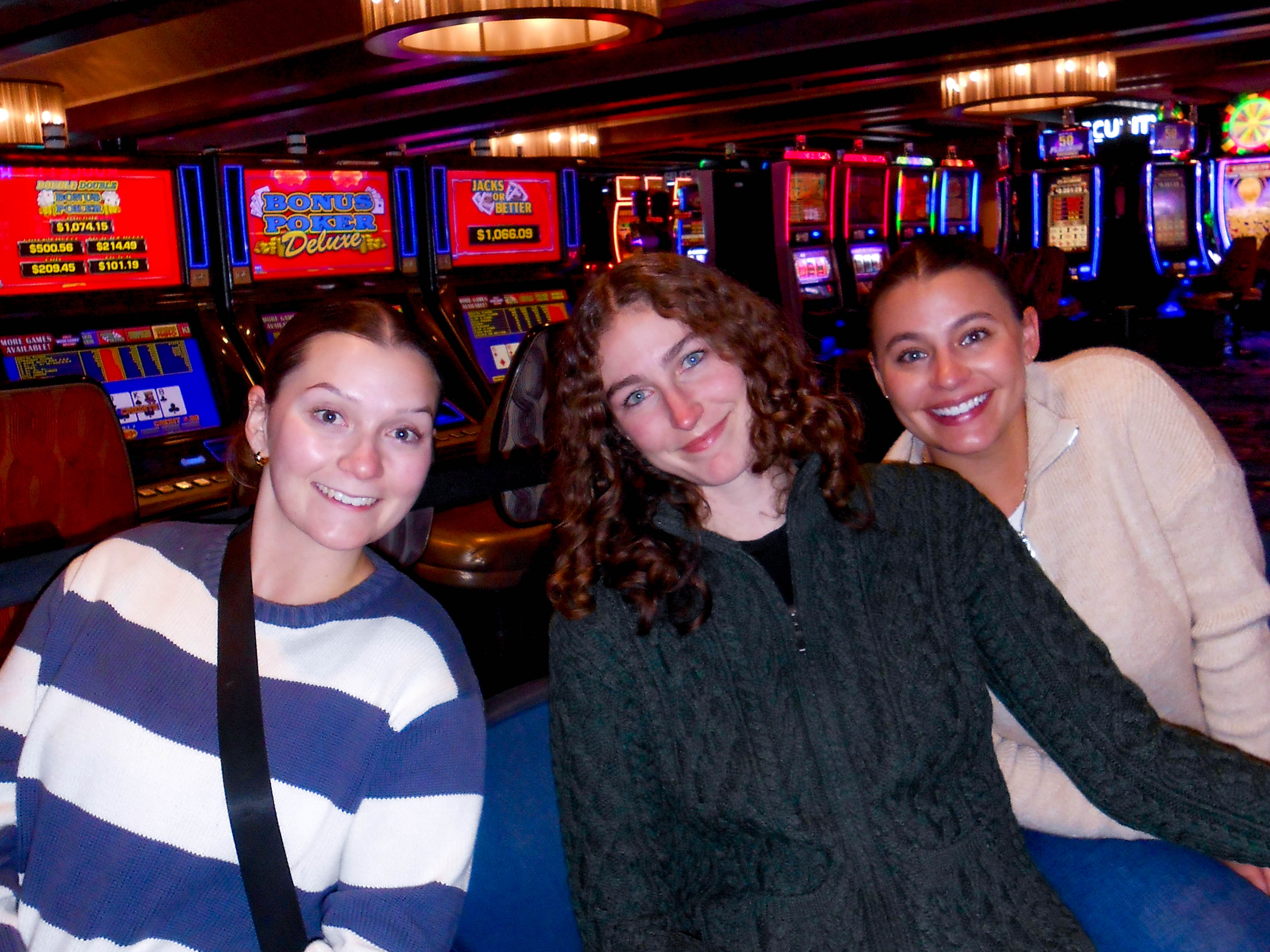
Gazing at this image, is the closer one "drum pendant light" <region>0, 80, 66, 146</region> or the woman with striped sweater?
the woman with striped sweater

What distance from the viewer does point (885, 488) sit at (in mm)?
1549

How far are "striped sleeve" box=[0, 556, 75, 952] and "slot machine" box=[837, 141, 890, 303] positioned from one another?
8.79 m

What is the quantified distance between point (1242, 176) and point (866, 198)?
185 inches

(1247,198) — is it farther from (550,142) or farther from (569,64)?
(550,142)

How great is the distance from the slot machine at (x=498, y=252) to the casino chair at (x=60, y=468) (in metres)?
2.10

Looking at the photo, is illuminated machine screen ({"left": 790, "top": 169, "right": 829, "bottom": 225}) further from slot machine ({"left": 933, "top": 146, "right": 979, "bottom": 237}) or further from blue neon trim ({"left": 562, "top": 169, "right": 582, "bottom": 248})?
blue neon trim ({"left": 562, "top": 169, "right": 582, "bottom": 248})

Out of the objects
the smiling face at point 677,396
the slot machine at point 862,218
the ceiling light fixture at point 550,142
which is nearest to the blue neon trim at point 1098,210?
the slot machine at point 862,218

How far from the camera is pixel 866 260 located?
32.7 ft

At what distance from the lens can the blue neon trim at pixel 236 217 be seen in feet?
14.1

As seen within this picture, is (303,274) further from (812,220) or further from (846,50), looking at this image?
(846,50)

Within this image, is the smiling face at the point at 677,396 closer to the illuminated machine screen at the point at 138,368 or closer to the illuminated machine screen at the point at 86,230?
the illuminated machine screen at the point at 138,368

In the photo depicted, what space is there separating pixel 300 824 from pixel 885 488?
0.85m

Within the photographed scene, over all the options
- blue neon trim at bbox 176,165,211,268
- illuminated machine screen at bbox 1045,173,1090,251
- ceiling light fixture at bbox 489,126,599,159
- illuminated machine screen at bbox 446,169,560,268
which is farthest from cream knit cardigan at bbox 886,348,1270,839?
ceiling light fixture at bbox 489,126,599,159

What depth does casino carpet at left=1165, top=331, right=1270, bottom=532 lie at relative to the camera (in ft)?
18.9
